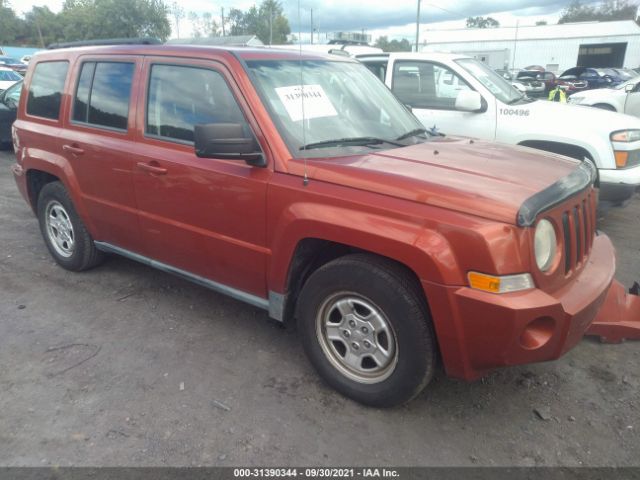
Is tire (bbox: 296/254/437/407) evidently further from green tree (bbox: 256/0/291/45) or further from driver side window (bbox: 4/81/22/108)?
driver side window (bbox: 4/81/22/108)

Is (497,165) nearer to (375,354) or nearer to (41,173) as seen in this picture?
(375,354)

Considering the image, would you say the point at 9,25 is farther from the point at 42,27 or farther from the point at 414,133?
the point at 414,133

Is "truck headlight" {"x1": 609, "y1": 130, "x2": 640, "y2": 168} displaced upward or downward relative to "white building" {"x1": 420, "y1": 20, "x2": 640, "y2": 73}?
downward

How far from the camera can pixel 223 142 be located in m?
2.71

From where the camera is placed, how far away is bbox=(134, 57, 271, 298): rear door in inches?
119

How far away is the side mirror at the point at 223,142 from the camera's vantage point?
8.82 ft

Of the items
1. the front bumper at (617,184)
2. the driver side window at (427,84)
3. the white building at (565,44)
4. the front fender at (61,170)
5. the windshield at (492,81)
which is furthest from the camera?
the white building at (565,44)

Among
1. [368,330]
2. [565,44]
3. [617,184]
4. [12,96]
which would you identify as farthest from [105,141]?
[565,44]

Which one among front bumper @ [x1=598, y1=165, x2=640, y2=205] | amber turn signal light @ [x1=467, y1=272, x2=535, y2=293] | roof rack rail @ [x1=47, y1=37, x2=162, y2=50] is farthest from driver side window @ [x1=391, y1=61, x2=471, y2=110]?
Result: amber turn signal light @ [x1=467, y1=272, x2=535, y2=293]

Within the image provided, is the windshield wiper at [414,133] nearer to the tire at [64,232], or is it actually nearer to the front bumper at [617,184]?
the front bumper at [617,184]

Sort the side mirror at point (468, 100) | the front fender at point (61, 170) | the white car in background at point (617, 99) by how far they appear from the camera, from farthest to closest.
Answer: the white car in background at point (617, 99)
the side mirror at point (468, 100)
the front fender at point (61, 170)

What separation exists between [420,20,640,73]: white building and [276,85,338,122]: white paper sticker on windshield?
144 feet

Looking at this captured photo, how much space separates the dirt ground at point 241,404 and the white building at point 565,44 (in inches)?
1748

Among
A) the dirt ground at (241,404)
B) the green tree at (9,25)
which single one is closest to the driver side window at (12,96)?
the dirt ground at (241,404)
